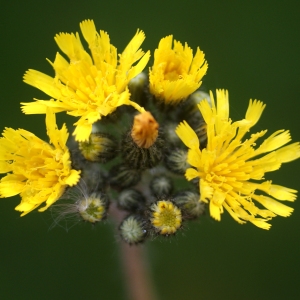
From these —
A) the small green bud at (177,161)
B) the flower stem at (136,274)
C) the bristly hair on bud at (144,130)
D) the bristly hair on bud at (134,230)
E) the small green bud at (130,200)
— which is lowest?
the flower stem at (136,274)

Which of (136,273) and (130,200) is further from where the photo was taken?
(136,273)

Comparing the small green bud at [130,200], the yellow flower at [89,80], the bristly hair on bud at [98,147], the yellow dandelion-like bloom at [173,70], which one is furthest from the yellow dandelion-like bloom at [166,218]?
the yellow dandelion-like bloom at [173,70]

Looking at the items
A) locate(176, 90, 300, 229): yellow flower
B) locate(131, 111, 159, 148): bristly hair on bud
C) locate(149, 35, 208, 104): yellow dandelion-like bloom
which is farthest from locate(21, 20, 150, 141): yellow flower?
locate(176, 90, 300, 229): yellow flower

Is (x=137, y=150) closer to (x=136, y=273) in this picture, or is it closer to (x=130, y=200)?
(x=130, y=200)

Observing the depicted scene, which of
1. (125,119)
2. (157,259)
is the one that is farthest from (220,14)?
(157,259)

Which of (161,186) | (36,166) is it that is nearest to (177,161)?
(161,186)

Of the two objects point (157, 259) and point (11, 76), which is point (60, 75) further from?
point (157, 259)

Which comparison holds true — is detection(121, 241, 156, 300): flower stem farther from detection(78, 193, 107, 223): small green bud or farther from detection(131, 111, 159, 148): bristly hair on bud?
detection(131, 111, 159, 148): bristly hair on bud

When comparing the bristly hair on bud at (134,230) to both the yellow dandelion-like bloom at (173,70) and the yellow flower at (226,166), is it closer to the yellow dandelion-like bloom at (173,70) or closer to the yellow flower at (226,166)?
the yellow flower at (226,166)
